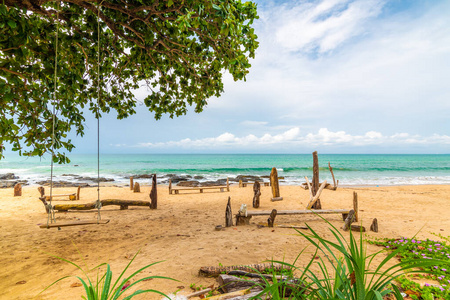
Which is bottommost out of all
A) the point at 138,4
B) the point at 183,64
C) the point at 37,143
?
the point at 37,143

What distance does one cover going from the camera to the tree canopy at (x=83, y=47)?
402 cm

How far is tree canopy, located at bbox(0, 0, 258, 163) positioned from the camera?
4020 mm

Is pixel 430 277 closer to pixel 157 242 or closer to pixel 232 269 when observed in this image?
pixel 232 269

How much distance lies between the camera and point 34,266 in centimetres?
463

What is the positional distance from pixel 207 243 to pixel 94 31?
6.24m

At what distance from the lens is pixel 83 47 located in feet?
18.8

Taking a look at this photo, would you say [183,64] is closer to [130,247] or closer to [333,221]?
[130,247]

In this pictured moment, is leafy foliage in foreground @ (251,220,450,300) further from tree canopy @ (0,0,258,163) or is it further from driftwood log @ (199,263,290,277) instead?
tree canopy @ (0,0,258,163)

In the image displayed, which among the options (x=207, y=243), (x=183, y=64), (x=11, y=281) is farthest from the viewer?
(x=183, y=64)

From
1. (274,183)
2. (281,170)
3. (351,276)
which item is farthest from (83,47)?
(281,170)

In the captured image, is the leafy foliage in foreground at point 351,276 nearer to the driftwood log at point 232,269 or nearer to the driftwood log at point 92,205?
the driftwood log at point 232,269

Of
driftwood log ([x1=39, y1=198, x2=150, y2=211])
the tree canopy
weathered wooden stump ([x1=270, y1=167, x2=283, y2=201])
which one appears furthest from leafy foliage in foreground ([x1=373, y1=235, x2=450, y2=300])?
driftwood log ([x1=39, y1=198, x2=150, y2=211])

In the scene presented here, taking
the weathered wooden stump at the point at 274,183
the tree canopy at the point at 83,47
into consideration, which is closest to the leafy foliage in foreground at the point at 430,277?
the tree canopy at the point at 83,47

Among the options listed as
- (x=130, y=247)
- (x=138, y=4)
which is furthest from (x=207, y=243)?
(x=138, y=4)
